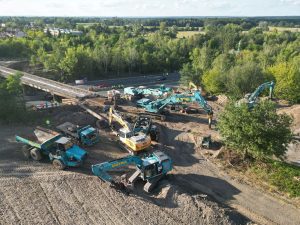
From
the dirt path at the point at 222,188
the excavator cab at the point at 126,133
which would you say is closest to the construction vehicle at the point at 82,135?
the excavator cab at the point at 126,133

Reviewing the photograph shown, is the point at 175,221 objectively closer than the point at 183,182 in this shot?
Yes

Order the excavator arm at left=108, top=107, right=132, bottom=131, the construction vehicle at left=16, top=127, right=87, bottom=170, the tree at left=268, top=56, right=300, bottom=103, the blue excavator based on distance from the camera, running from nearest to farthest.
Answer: the construction vehicle at left=16, top=127, right=87, bottom=170 < the excavator arm at left=108, top=107, right=132, bottom=131 < the blue excavator < the tree at left=268, top=56, right=300, bottom=103

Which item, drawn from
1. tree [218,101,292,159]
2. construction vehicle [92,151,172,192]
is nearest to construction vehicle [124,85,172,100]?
tree [218,101,292,159]

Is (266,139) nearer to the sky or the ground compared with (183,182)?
nearer to the sky

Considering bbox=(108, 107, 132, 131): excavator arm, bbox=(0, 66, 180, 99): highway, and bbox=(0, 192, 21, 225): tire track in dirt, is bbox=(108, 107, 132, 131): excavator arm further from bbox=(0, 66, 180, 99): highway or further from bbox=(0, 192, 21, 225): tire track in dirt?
bbox=(0, 192, 21, 225): tire track in dirt

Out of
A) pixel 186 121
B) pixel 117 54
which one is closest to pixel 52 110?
pixel 186 121

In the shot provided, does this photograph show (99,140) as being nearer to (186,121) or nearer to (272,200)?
(186,121)

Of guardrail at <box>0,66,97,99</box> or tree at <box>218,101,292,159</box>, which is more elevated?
tree at <box>218,101,292,159</box>
